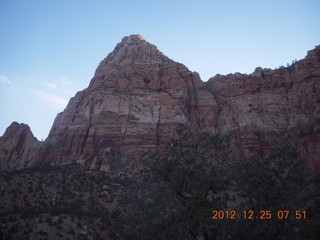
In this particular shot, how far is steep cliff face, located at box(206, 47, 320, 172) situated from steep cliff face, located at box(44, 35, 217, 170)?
4160mm

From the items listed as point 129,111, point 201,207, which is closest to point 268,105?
point 129,111

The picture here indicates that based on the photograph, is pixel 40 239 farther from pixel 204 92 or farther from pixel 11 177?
pixel 204 92

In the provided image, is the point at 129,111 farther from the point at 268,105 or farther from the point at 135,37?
the point at 268,105

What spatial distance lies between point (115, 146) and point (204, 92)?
24035 millimetres

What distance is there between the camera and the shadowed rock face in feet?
159

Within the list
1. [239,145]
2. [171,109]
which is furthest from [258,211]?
[171,109]

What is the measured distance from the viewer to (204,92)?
60.3 metres

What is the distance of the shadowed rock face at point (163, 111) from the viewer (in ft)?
159

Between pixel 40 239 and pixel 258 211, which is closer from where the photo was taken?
pixel 258 211

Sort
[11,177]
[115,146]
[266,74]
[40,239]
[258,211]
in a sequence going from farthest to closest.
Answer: [266,74]
[115,146]
[11,177]
[40,239]
[258,211]

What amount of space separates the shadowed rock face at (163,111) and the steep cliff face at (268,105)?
0.56 ft

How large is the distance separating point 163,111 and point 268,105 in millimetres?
21044

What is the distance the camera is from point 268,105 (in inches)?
2135
